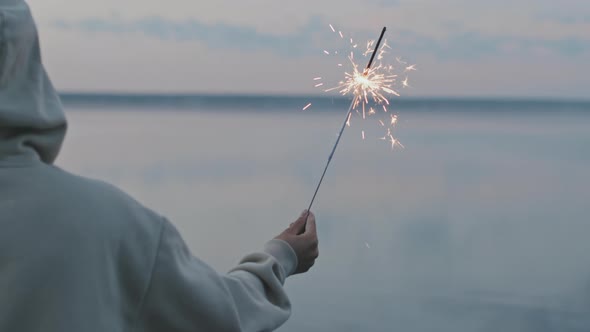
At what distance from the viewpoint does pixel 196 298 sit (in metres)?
1.13

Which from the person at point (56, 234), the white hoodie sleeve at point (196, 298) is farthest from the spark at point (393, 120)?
the person at point (56, 234)

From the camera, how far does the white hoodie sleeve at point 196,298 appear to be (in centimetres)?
109

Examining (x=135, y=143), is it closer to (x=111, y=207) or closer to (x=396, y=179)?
(x=396, y=179)

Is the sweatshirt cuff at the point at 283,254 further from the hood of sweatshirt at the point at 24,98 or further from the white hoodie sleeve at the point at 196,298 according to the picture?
the hood of sweatshirt at the point at 24,98

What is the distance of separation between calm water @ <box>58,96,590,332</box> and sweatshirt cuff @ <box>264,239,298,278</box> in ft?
12.4

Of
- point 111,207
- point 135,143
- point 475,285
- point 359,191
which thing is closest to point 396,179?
point 359,191

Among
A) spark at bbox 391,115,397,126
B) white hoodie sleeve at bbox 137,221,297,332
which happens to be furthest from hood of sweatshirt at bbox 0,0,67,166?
spark at bbox 391,115,397,126

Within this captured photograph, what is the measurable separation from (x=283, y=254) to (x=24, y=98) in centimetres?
70

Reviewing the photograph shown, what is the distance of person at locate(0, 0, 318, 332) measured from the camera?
3.22 ft

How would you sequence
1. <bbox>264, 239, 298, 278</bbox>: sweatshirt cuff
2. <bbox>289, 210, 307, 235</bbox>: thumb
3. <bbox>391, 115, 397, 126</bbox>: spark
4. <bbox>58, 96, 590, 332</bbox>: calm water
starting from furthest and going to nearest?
<bbox>58, 96, 590, 332</bbox>: calm water, <bbox>391, 115, 397, 126</bbox>: spark, <bbox>289, 210, 307, 235</bbox>: thumb, <bbox>264, 239, 298, 278</bbox>: sweatshirt cuff

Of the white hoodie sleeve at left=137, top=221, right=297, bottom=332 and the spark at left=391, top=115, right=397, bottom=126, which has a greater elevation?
the spark at left=391, top=115, right=397, bottom=126

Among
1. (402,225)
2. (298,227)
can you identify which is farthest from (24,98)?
(402,225)

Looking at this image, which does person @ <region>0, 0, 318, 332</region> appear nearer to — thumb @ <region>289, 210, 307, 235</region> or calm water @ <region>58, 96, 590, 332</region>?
thumb @ <region>289, 210, 307, 235</region>

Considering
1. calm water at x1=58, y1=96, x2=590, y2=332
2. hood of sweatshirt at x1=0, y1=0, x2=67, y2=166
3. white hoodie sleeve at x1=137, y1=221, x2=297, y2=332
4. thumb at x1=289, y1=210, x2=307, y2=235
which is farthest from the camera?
calm water at x1=58, y1=96, x2=590, y2=332
